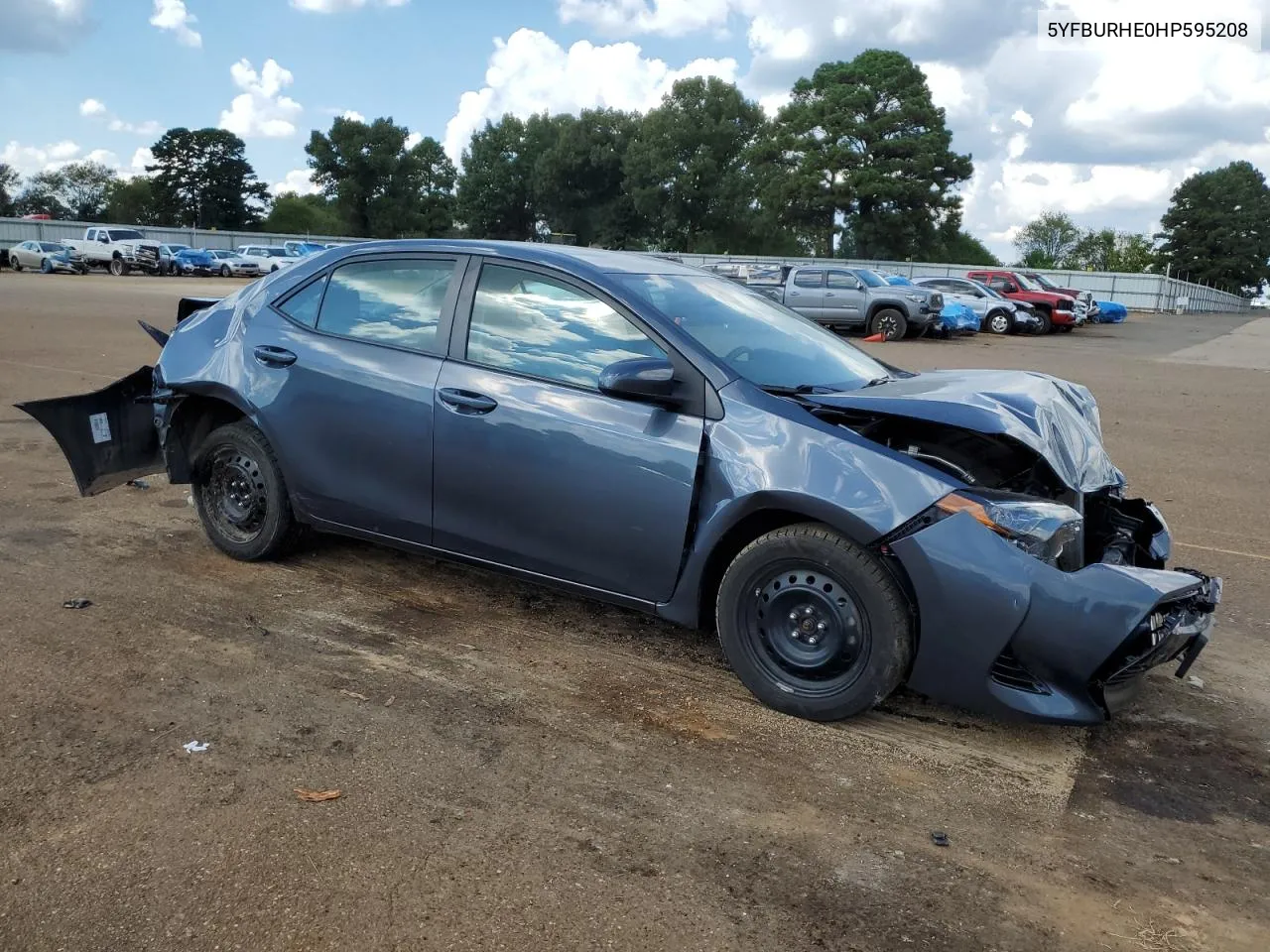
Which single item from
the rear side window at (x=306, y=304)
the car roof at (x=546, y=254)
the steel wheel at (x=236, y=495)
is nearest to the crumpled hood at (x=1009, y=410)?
the car roof at (x=546, y=254)

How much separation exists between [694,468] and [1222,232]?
113 m

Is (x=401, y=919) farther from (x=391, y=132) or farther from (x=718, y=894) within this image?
(x=391, y=132)

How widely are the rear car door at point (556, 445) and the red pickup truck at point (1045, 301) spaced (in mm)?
28952

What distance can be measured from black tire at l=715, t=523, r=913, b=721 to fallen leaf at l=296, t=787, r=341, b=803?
1415mm

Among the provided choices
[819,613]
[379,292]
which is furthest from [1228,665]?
[379,292]

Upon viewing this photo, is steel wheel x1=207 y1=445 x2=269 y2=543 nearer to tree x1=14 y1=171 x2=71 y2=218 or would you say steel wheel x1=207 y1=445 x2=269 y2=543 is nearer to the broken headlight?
the broken headlight

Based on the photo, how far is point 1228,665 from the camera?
14.3 feet

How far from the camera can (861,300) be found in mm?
24375

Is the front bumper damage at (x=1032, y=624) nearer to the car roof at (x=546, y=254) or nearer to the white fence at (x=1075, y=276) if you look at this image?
the car roof at (x=546, y=254)

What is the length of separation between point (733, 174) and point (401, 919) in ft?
238

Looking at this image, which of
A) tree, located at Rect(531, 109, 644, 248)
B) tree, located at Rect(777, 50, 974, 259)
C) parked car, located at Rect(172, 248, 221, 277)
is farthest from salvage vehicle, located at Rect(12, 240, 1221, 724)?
tree, located at Rect(531, 109, 644, 248)

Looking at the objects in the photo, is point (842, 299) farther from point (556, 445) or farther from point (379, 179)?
point (379, 179)

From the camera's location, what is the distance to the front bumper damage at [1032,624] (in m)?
3.18

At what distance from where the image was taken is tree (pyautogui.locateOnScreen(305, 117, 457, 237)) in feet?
261
